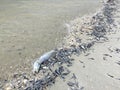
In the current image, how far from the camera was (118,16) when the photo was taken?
11773mm

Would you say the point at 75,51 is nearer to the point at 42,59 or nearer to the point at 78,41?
the point at 78,41

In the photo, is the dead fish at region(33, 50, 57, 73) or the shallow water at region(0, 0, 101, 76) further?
the shallow water at region(0, 0, 101, 76)

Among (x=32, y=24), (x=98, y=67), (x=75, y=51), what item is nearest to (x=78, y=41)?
(x=75, y=51)

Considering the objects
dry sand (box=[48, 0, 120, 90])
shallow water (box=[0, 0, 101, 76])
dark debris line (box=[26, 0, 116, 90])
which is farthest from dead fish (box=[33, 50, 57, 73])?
dry sand (box=[48, 0, 120, 90])

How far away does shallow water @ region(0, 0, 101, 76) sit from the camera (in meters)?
8.27

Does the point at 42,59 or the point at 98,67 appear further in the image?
the point at 42,59

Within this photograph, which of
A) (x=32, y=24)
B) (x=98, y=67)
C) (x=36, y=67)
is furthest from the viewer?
(x=32, y=24)

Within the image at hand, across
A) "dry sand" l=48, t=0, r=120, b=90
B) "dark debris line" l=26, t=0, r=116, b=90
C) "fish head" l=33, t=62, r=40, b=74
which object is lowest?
"dry sand" l=48, t=0, r=120, b=90

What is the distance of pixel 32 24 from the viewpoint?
412 inches

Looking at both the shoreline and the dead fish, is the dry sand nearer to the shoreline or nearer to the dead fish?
the shoreline

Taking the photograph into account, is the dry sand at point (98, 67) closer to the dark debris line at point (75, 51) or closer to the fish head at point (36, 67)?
the dark debris line at point (75, 51)

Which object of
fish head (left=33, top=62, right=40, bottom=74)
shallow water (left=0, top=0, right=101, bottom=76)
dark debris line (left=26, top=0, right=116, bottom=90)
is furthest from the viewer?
shallow water (left=0, top=0, right=101, bottom=76)

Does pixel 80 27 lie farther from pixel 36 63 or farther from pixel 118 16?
pixel 36 63

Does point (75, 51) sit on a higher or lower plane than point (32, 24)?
lower
